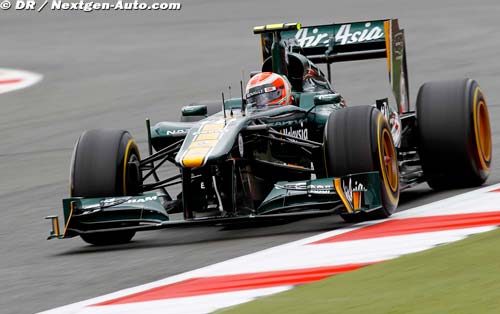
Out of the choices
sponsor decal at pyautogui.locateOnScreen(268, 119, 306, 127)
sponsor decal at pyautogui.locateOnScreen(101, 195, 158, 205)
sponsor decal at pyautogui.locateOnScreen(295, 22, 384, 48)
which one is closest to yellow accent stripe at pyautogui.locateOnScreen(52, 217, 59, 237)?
sponsor decal at pyautogui.locateOnScreen(101, 195, 158, 205)

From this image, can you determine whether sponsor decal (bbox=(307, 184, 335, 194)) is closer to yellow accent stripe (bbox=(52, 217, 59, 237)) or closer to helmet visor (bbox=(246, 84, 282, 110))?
helmet visor (bbox=(246, 84, 282, 110))

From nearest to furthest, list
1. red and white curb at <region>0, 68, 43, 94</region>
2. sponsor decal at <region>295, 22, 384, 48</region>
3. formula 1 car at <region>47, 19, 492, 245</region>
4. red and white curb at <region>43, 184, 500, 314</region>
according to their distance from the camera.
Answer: red and white curb at <region>43, 184, 500, 314</region>
formula 1 car at <region>47, 19, 492, 245</region>
sponsor decal at <region>295, 22, 384, 48</region>
red and white curb at <region>0, 68, 43, 94</region>

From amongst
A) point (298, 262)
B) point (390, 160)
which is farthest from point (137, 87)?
point (298, 262)

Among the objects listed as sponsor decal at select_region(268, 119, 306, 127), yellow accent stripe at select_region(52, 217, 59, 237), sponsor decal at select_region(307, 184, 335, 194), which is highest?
sponsor decal at select_region(268, 119, 306, 127)

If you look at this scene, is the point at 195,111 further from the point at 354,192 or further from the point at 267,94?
the point at 354,192

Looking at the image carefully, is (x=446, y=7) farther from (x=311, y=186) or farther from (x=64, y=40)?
(x=311, y=186)

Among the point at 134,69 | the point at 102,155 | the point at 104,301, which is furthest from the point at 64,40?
the point at 104,301

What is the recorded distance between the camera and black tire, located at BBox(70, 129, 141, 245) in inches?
395

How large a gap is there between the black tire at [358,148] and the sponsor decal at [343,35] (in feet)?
9.43

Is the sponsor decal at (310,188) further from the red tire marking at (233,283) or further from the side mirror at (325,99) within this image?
the red tire marking at (233,283)

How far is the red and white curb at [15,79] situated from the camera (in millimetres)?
22672

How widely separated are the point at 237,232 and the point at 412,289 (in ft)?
12.3

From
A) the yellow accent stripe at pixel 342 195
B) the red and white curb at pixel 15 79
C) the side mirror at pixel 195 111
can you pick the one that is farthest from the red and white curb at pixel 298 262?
the red and white curb at pixel 15 79

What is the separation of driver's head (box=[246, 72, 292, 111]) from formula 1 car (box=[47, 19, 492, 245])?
0.37 ft
